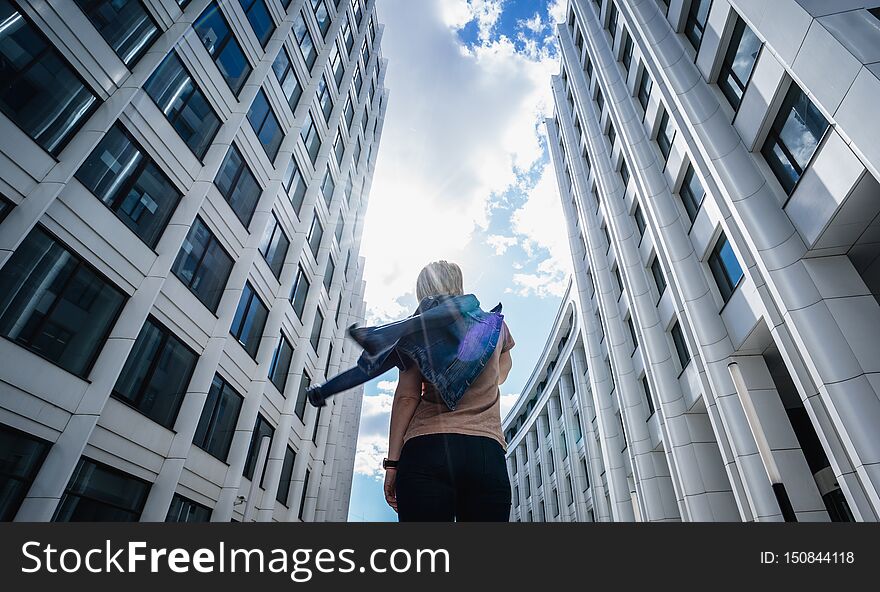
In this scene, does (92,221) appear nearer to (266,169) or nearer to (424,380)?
(266,169)

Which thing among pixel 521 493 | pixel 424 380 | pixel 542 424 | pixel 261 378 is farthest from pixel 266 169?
pixel 521 493

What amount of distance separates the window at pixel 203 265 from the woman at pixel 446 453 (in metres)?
11.8

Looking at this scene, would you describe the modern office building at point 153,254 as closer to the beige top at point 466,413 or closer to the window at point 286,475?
the window at point 286,475

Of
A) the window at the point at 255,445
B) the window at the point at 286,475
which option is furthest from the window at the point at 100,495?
the window at the point at 286,475

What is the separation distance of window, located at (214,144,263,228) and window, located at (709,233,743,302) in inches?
592

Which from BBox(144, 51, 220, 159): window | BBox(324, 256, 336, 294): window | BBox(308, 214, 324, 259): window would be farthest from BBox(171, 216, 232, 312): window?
BBox(324, 256, 336, 294): window

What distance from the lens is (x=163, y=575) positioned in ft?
4.66

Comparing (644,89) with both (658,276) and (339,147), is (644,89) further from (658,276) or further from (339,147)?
(339,147)

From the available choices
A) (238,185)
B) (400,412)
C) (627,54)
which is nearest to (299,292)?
(238,185)

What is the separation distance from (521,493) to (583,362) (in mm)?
20727

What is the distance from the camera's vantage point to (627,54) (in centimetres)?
1952

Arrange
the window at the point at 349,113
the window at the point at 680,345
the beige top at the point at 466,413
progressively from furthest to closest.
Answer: the window at the point at 349,113 → the window at the point at 680,345 → the beige top at the point at 466,413

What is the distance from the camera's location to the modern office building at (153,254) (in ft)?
26.7

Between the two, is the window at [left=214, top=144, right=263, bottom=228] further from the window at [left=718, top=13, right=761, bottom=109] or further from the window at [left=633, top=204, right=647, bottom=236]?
the window at [left=633, top=204, right=647, bottom=236]
